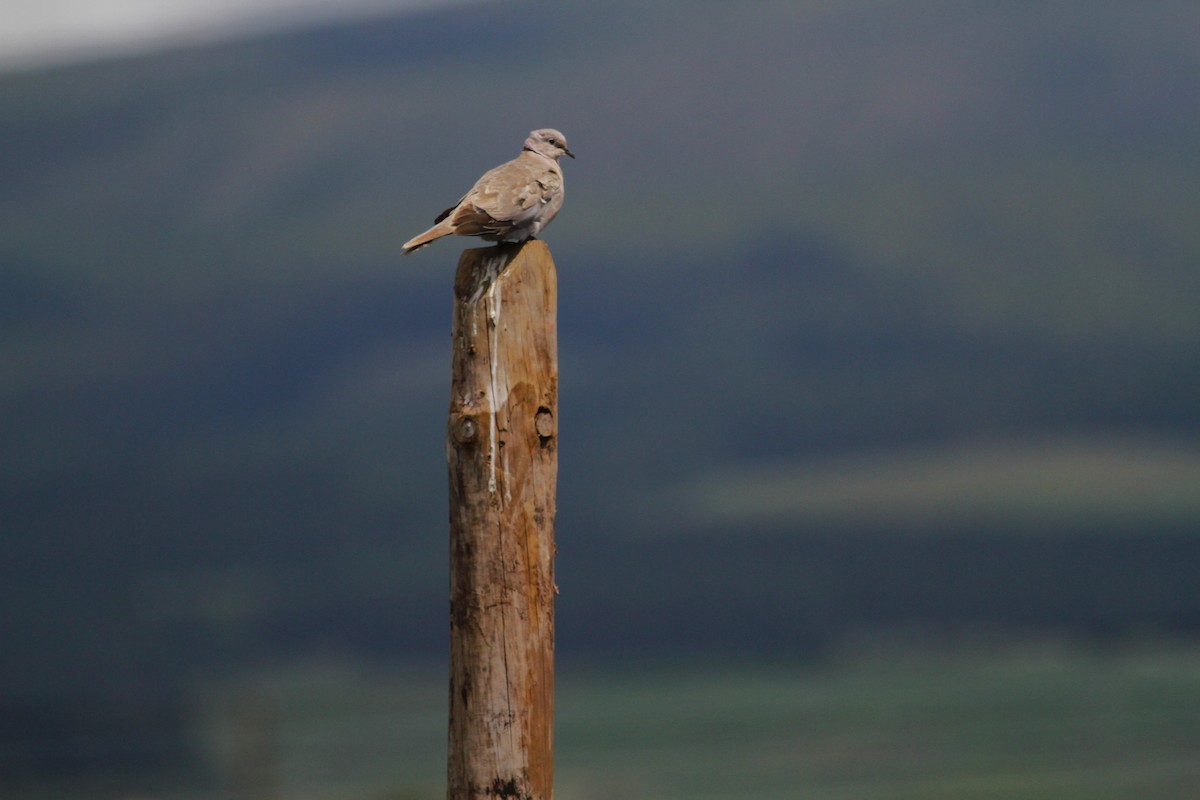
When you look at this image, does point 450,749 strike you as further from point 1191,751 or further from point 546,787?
point 1191,751

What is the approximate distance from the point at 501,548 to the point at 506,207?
1.45 meters

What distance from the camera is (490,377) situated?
→ 16.7 feet

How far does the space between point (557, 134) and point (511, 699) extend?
3.18 metres

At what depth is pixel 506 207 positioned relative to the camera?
218 inches

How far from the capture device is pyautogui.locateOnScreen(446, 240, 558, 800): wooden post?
5.00m

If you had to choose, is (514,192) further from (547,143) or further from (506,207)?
(547,143)

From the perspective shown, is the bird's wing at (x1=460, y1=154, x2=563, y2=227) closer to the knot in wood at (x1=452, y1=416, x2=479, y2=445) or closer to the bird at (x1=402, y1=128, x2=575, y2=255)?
the bird at (x1=402, y1=128, x2=575, y2=255)

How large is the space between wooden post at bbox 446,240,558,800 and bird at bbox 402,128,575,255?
1.25 ft

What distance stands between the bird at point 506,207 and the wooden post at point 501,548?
1.25ft

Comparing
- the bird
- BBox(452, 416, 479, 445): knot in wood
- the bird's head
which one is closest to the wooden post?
BBox(452, 416, 479, 445): knot in wood

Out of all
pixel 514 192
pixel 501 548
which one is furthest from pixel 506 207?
pixel 501 548

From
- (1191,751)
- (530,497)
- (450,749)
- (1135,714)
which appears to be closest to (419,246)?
(530,497)

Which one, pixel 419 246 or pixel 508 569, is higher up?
pixel 419 246

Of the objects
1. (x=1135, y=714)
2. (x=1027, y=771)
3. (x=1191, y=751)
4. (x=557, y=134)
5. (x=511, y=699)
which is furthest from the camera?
(x=1135, y=714)
